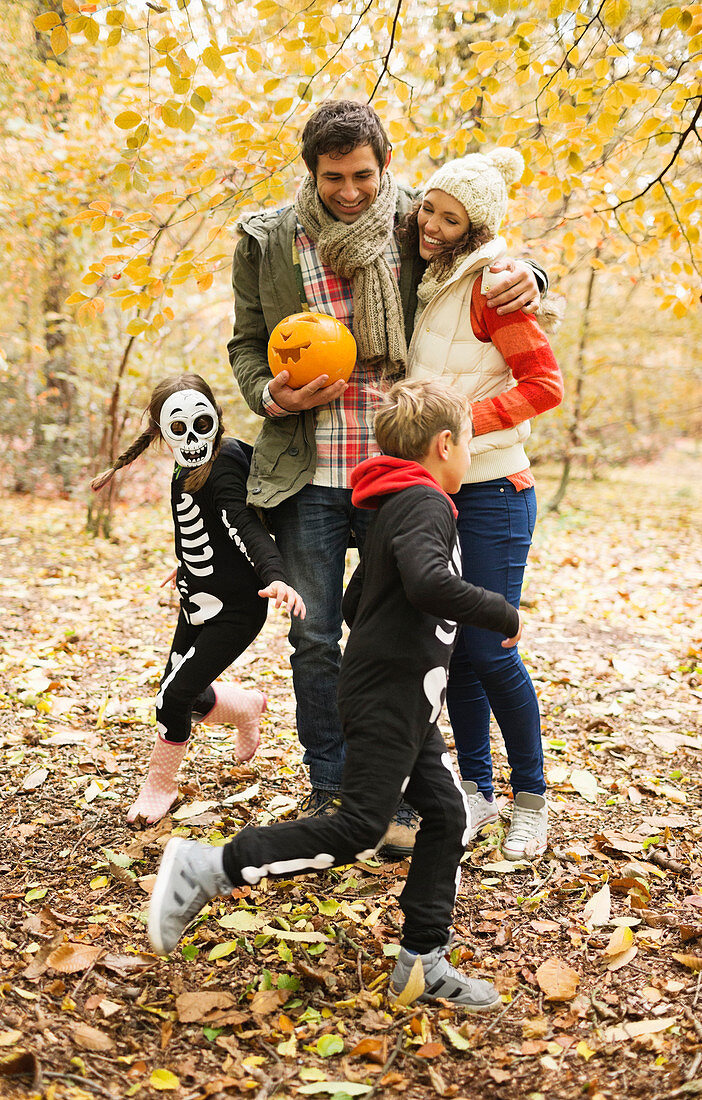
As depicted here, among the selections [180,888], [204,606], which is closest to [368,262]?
[204,606]

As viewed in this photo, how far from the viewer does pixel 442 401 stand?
7.50 feet

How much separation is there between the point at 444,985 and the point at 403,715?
0.74 metres

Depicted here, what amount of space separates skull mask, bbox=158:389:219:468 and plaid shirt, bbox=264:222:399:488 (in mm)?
399

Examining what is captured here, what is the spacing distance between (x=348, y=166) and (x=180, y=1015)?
8.00ft

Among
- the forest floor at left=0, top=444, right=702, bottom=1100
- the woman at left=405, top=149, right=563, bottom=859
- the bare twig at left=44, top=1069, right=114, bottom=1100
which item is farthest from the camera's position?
the woman at left=405, top=149, right=563, bottom=859

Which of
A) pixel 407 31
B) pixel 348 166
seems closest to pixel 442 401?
pixel 348 166

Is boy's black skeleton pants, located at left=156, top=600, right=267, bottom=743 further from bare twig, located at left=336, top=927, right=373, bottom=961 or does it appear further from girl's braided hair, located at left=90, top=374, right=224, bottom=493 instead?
bare twig, located at left=336, top=927, right=373, bottom=961

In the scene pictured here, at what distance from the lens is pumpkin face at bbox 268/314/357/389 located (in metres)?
2.63

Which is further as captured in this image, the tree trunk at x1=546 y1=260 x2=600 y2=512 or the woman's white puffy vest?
the tree trunk at x1=546 y1=260 x2=600 y2=512

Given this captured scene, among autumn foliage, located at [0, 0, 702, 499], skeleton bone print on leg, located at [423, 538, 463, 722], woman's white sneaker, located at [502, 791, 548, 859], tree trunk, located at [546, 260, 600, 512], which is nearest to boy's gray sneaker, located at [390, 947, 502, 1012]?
skeleton bone print on leg, located at [423, 538, 463, 722]

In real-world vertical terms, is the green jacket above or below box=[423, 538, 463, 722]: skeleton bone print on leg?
above

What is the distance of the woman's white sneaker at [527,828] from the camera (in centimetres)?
298

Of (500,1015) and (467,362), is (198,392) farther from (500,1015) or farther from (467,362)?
(500,1015)

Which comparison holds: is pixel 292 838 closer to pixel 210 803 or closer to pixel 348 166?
pixel 210 803
